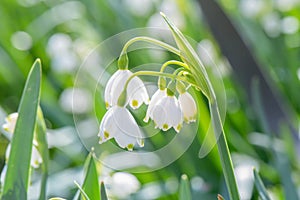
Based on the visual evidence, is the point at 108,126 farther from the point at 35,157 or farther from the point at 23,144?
the point at 35,157

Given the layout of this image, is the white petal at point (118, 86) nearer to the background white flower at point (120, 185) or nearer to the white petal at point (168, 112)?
the white petal at point (168, 112)

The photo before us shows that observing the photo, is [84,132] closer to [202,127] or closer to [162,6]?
[202,127]

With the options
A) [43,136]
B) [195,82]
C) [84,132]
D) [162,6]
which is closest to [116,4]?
[162,6]

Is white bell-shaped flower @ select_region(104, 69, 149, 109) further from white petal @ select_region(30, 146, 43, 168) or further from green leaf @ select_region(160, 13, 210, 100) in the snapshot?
white petal @ select_region(30, 146, 43, 168)

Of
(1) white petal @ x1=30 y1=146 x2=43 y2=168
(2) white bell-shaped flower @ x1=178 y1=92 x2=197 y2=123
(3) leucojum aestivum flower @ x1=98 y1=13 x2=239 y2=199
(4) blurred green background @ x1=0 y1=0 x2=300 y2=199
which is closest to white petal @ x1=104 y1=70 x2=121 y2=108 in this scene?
(3) leucojum aestivum flower @ x1=98 y1=13 x2=239 y2=199

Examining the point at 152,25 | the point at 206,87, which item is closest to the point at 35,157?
the point at 206,87

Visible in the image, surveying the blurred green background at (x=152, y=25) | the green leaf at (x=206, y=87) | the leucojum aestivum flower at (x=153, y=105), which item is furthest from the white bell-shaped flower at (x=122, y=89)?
the blurred green background at (x=152, y=25)
